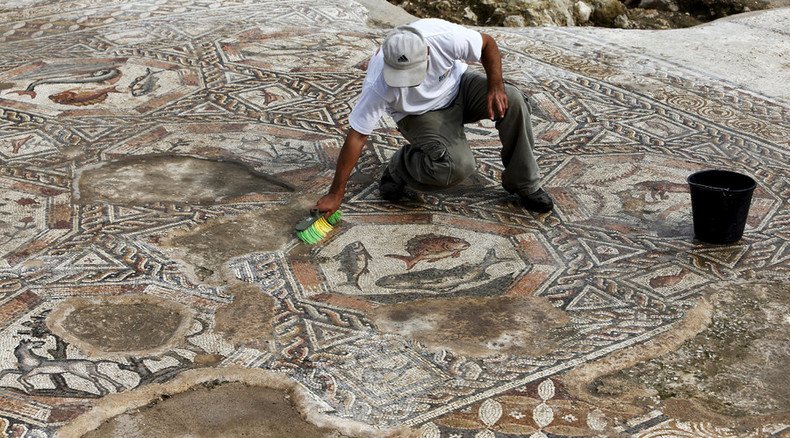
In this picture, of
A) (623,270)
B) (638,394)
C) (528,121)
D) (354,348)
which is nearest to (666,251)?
(623,270)

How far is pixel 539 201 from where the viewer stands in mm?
4449

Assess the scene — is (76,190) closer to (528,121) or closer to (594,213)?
(528,121)

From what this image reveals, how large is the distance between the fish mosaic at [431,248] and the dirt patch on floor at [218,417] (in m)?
1.09

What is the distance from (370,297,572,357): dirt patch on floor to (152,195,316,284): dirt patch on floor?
70 centimetres

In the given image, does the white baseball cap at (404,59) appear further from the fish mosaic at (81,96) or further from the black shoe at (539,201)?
the fish mosaic at (81,96)

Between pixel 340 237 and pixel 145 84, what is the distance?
255 centimetres

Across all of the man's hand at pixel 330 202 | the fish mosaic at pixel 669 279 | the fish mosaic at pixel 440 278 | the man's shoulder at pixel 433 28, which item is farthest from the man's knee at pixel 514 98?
the fish mosaic at pixel 669 279

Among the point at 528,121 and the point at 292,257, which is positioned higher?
the point at 528,121

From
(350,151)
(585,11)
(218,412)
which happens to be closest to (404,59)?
(350,151)

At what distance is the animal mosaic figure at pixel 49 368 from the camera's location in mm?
3039

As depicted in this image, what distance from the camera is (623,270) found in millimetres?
3934

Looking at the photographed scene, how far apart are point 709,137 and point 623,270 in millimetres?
1861

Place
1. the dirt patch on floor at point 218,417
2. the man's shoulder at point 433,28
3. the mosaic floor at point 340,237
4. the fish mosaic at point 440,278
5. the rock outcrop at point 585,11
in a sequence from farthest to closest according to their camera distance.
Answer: the rock outcrop at point 585,11, the man's shoulder at point 433,28, the fish mosaic at point 440,278, the mosaic floor at point 340,237, the dirt patch on floor at point 218,417

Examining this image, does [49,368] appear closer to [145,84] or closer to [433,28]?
[433,28]
